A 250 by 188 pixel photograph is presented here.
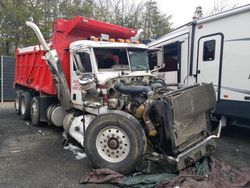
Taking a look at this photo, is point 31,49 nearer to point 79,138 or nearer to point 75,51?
point 75,51

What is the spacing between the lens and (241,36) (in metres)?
5.99

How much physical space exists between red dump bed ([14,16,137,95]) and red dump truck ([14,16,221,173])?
0.08 ft

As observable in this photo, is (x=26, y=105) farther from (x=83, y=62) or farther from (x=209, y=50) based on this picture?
(x=209, y=50)

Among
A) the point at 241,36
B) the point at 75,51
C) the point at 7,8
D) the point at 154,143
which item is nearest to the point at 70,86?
the point at 75,51

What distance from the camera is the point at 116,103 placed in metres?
5.02

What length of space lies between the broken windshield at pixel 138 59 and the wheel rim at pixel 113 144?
2.16 meters

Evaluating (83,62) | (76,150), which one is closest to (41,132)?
(76,150)

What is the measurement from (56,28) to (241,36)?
14.6 feet

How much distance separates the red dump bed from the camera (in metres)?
6.83

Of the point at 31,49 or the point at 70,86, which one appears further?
the point at 31,49

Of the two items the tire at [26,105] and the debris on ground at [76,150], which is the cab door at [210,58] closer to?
the debris on ground at [76,150]

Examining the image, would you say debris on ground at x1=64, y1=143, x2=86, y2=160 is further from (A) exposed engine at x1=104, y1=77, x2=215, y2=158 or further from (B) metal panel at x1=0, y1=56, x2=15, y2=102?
(B) metal panel at x1=0, y1=56, x2=15, y2=102

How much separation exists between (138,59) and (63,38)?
2.06 m

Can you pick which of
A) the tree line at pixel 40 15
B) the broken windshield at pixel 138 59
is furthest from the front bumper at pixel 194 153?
the tree line at pixel 40 15
